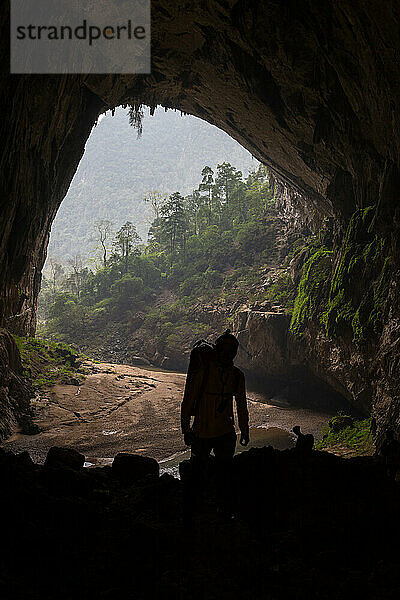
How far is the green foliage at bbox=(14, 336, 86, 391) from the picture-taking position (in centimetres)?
1445

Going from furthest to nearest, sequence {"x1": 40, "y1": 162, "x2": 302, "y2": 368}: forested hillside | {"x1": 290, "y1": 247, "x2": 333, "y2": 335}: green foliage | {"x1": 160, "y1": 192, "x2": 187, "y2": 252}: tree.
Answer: {"x1": 160, "y1": 192, "x2": 187, "y2": 252}: tree, {"x1": 40, "y1": 162, "x2": 302, "y2": 368}: forested hillside, {"x1": 290, "y1": 247, "x2": 333, "y2": 335}: green foliage

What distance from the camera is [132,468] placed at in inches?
209

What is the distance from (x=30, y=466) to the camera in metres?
4.73

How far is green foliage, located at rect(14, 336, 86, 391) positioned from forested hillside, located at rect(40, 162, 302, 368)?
8.99 m

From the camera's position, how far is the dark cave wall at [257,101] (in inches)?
334

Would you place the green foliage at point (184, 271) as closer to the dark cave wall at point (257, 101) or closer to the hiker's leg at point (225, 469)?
the dark cave wall at point (257, 101)

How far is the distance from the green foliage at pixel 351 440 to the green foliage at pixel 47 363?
9788 millimetres

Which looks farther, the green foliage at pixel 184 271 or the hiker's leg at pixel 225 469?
the green foliage at pixel 184 271

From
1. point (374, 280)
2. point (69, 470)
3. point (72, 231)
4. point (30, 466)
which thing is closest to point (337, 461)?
point (69, 470)

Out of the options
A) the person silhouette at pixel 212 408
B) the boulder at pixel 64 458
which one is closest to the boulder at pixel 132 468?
the boulder at pixel 64 458

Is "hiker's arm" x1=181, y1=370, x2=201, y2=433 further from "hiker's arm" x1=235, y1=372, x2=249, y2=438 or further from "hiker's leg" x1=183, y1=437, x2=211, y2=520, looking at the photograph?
"hiker's arm" x1=235, y1=372, x2=249, y2=438

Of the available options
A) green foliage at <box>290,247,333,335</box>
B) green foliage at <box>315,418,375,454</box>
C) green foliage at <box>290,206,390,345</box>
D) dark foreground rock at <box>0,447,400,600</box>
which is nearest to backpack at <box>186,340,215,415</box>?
dark foreground rock at <box>0,447,400,600</box>

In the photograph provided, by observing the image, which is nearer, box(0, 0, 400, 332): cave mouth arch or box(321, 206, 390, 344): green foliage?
box(0, 0, 400, 332): cave mouth arch

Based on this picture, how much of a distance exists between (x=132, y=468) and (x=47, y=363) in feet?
40.3
